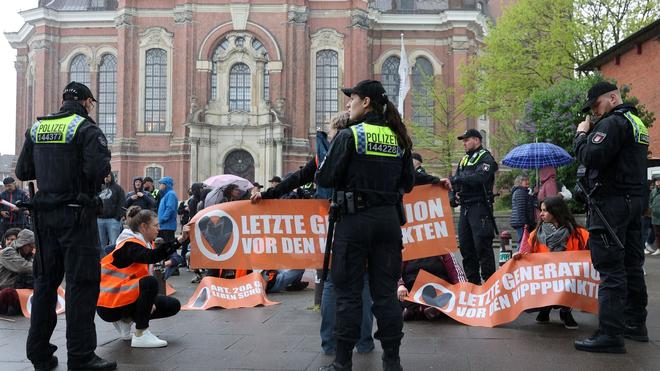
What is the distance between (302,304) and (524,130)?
17.5m

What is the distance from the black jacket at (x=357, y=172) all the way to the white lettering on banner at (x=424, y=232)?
2070 mm

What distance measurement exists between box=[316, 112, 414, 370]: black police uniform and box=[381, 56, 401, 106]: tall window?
130ft

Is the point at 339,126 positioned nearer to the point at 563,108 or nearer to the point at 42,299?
the point at 42,299

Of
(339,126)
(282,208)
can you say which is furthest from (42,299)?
(339,126)

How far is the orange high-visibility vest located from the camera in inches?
246

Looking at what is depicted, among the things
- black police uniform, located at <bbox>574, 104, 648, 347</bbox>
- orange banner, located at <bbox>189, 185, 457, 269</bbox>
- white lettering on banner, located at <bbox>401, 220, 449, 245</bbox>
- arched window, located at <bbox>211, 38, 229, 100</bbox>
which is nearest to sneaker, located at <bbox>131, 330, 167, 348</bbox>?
orange banner, located at <bbox>189, 185, 457, 269</bbox>

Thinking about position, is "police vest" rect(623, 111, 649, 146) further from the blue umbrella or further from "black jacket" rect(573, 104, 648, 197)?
the blue umbrella

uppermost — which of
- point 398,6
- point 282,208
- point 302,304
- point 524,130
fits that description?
point 398,6

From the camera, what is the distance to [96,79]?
44.1 m

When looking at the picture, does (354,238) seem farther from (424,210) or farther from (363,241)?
(424,210)

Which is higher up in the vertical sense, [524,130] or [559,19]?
[559,19]

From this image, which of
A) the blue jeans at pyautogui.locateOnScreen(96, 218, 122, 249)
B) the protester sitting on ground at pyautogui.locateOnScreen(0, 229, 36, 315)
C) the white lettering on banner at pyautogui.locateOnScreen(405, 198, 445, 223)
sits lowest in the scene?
the protester sitting on ground at pyautogui.locateOnScreen(0, 229, 36, 315)

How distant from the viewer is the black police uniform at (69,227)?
530 cm

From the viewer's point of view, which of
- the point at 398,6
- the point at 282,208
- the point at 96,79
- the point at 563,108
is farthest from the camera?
the point at 398,6
